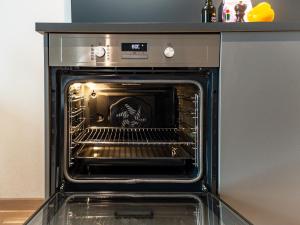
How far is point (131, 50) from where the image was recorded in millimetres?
1186

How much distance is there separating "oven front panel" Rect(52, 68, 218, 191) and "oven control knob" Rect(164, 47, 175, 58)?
6 cm

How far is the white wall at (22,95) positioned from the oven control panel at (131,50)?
26.0 inches

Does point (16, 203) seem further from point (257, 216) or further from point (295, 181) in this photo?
point (295, 181)

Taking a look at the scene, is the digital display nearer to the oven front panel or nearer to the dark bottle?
the oven front panel

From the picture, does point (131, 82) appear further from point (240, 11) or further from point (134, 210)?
point (240, 11)

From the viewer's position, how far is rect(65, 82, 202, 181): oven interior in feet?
4.42

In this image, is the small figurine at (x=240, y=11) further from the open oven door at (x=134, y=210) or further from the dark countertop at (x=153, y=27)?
the open oven door at (x=134, y=210)

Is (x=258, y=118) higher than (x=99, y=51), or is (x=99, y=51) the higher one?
(x=99, y=51)

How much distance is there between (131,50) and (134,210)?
0.52 m

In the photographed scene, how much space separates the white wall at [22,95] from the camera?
5.82 feet

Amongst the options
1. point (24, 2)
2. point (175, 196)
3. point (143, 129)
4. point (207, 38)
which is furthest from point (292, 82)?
point (24, 2)

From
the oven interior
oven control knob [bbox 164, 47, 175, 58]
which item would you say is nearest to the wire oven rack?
the oven interior

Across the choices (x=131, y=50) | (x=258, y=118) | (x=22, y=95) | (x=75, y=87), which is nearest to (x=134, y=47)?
(x=131, y=50)

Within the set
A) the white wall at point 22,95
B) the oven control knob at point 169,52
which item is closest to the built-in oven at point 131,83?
the oven control knob at point 169,52
